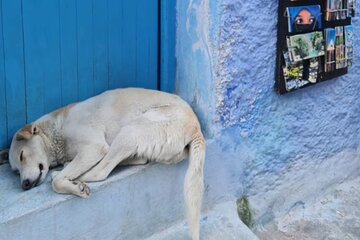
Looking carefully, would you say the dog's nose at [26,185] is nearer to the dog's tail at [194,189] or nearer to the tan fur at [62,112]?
the tan fur at [62,112]

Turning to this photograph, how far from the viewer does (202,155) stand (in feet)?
10.9

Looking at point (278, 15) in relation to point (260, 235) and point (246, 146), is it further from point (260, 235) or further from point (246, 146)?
point (260, 235)

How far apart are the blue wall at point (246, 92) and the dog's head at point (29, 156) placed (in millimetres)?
1108

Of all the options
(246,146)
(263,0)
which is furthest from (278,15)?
(246,146)

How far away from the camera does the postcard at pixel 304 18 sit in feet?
12.4

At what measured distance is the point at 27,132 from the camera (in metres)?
3.19

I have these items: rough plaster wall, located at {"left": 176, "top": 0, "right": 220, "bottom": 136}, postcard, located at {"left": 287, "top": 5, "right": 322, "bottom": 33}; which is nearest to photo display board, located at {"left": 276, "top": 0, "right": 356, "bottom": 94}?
postcard, located at {"left": 287, "top": 5, "right": 322, "bottom": 33}

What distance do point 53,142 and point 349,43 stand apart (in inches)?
95.2

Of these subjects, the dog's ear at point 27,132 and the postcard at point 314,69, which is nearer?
the dog's ear at point 27,132

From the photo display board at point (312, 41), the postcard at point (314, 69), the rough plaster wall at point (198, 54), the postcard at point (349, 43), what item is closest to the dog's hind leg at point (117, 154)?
the rough plaster wall at point (198, 54)

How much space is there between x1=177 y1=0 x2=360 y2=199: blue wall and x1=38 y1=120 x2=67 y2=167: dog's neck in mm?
961

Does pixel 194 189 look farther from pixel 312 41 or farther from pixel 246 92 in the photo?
pixel 312 41

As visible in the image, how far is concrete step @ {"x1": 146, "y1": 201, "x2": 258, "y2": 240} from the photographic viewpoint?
3506 mm

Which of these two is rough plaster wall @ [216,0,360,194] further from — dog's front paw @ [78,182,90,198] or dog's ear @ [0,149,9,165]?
dog's ear @ [0,149,9,165]
